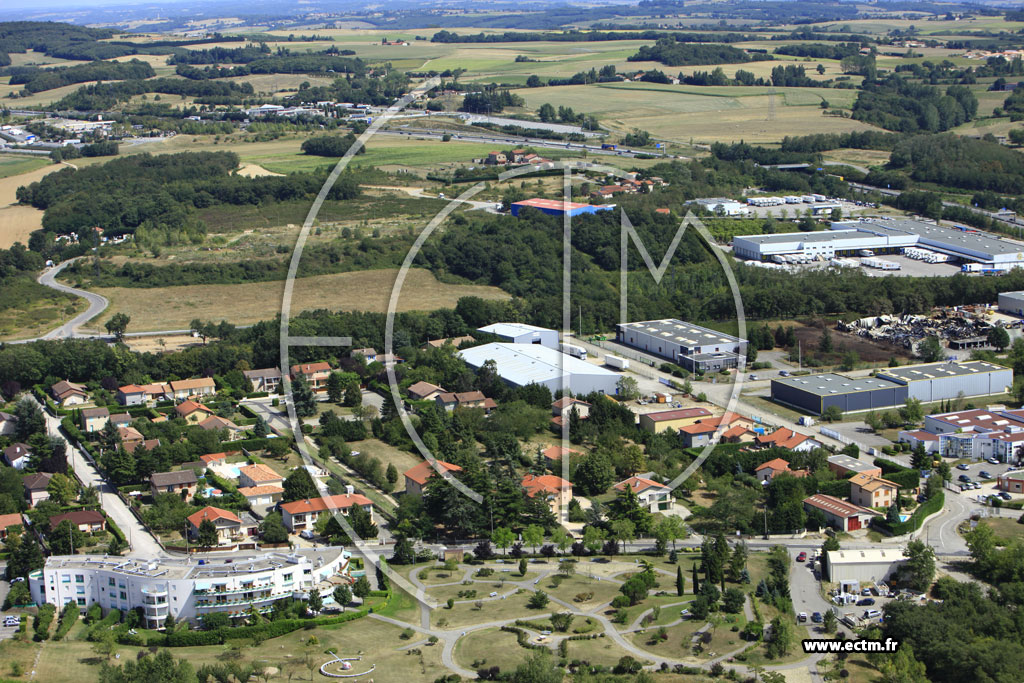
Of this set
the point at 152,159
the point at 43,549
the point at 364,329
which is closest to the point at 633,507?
the point at 43,549

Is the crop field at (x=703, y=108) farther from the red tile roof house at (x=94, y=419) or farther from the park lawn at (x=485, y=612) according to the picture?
the park lawn at (x=485, y=612)

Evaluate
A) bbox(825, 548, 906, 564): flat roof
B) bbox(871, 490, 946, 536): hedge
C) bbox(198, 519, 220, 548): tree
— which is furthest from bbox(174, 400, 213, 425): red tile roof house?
bbox(871, 490, 946, 536): hedge

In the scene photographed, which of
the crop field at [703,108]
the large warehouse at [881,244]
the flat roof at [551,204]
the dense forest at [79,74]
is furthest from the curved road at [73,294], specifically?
the dense forest at [79,74]

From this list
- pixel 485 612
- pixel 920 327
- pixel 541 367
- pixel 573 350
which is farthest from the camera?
pixel 920 327

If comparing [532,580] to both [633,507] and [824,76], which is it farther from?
[824,76]

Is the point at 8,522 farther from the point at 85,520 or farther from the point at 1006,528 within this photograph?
the point at 1006,528

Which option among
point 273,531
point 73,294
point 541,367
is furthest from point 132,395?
point 73,294

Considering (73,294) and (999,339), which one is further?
(73,294)
